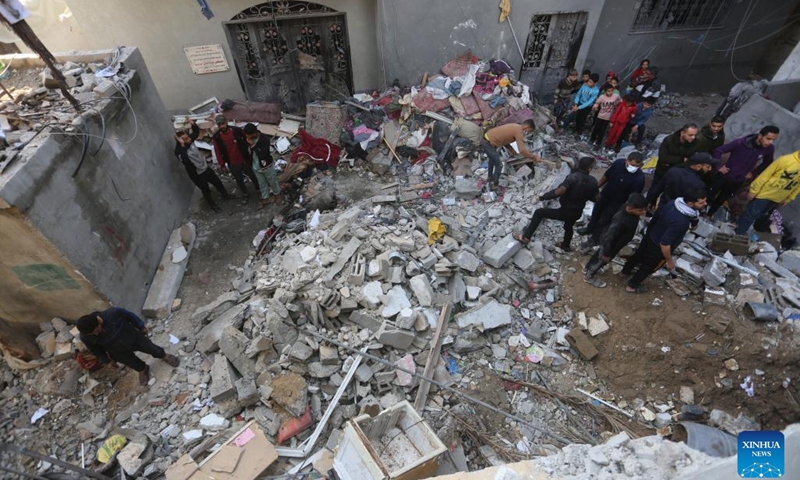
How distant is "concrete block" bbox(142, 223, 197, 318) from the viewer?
6035mm

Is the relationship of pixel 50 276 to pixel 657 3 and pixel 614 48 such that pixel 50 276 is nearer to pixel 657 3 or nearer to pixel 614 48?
pixel 614 48

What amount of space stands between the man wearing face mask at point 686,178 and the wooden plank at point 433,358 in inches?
136

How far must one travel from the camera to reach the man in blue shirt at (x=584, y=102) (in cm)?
853

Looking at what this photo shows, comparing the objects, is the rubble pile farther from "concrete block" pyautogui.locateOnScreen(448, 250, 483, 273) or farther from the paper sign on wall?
"concrete block" pyautogui.locateOnScreen(448, 250, 483, 273)

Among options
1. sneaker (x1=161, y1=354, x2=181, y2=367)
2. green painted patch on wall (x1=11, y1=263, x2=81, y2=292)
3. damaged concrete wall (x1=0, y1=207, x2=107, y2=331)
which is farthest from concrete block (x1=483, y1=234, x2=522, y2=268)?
green painted patch on wall (x1=11, y1=263, x2=81, y2=292)

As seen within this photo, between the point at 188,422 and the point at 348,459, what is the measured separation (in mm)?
2247

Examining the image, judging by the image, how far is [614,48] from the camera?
430 inches

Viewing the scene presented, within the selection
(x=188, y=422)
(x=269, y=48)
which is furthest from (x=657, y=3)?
(x=188, y=422)

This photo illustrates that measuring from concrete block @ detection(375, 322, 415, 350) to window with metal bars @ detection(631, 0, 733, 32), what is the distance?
11.2m

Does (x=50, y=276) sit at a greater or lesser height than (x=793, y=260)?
greater

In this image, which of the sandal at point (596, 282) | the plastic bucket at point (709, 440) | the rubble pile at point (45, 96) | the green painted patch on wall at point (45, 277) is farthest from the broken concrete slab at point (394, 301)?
the rubble pile at point (45, 96)

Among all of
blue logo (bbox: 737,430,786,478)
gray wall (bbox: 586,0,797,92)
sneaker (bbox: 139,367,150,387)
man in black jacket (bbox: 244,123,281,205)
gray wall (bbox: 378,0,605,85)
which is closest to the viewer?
blue logo (bbox: 737,430,786,478)

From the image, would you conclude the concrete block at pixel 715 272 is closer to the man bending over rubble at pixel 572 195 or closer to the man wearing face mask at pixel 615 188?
the man wearing face mask at pixel 615 188

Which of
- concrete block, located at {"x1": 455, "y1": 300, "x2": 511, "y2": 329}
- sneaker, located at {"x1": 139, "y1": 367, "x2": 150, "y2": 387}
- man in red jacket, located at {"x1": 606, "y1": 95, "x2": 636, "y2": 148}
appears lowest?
sneaker, located at {"x1": 139, "y1": 367, "x2": 150, "y2": 387}
